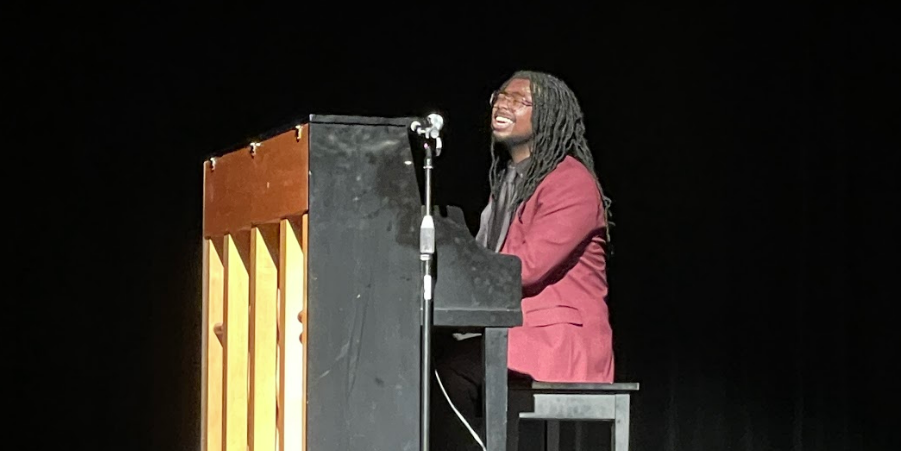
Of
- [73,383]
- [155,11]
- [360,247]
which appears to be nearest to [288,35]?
[155,11]

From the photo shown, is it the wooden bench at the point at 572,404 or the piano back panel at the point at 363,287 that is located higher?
the piano back panel at the point at 363,287

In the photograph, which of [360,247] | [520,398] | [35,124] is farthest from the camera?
[35,124]

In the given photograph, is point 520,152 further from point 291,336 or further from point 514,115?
point 291,336

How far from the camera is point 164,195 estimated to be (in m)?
4.79

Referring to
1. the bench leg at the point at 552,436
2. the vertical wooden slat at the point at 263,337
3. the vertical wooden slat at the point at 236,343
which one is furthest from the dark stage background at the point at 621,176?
the vertical wooden slat at the point at 263,337

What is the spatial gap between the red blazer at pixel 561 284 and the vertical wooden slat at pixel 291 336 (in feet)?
1.91

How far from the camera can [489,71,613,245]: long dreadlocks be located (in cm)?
347

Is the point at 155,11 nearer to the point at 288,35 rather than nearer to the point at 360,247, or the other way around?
the point at 288,35

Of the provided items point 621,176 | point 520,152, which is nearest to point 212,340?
point 520,152

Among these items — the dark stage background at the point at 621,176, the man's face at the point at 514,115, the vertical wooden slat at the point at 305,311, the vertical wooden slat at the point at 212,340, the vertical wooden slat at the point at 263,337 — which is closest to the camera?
the vertical wooden slat at the point at 305,311

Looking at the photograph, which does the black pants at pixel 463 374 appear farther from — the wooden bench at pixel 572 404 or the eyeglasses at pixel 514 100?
the eyeglasses at pixel 514 100

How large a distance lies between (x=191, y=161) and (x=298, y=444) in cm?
219

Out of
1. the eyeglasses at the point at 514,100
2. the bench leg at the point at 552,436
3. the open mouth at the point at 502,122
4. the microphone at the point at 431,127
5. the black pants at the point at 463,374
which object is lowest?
the bench leg at the point at 552,436

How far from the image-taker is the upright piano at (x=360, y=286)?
8.90 feet
